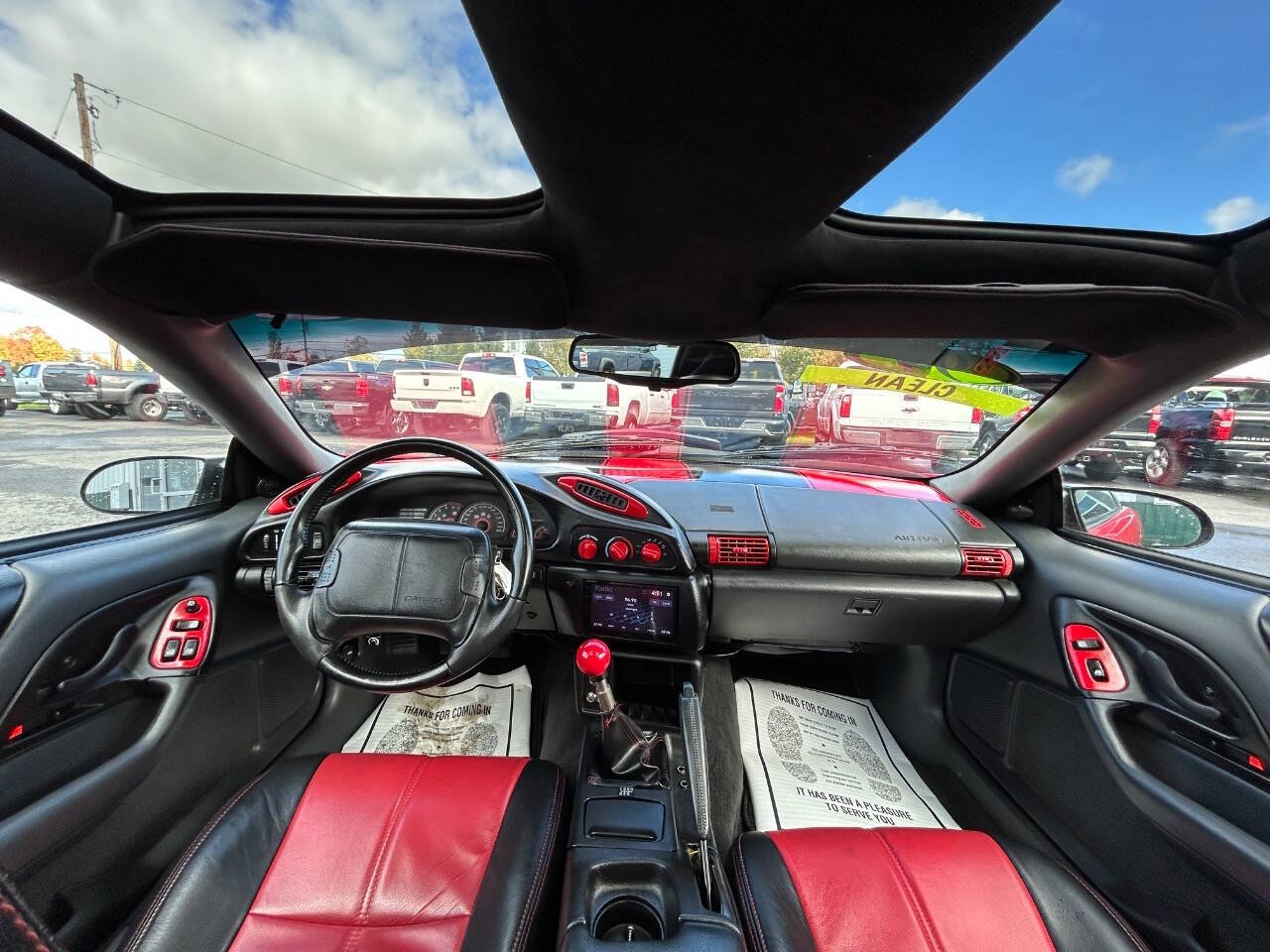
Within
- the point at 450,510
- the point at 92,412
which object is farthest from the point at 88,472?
the point at 450,510

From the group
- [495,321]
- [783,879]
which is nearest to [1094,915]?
[783,879]

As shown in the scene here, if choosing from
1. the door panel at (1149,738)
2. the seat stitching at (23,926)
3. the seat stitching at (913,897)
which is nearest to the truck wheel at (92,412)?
the seat stitching at (23,926)

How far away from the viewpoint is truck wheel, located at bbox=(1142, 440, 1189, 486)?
1.98 m

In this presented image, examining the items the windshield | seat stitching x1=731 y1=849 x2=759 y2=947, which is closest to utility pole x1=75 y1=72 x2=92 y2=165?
the windshield

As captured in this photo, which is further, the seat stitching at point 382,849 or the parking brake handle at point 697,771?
the parking brake handle at point 697,771

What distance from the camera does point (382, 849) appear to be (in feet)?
4.51

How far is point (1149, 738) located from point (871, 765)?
971mm

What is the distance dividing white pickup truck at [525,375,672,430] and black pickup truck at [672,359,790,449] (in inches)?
3.9

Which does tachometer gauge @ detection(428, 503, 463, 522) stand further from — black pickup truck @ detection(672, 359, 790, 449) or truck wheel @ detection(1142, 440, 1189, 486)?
truck wheel @ detection(1142, 440, 1189, 486)

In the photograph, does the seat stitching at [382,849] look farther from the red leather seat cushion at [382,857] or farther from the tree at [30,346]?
the tree at [30,346]

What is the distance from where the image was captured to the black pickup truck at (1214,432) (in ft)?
5.76

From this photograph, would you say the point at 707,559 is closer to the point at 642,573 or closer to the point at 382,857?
the point at 642,573

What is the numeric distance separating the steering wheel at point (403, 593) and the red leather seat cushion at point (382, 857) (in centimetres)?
39

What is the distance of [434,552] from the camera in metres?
1.51
